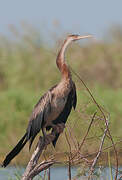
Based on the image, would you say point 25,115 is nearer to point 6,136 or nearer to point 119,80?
point 6,136

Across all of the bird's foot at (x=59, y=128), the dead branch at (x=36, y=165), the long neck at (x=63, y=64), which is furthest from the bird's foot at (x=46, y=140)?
the long neck at (x=63, y=64)

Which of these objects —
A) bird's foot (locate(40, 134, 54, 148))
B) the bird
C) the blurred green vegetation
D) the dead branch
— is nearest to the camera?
the dead branch

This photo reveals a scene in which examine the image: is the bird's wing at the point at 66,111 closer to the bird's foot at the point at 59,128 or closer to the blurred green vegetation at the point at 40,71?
the bird's foot at the point at 59,128

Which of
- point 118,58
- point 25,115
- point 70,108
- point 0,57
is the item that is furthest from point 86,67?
point 70,108

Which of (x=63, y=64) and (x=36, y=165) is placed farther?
(x=63, y=64)

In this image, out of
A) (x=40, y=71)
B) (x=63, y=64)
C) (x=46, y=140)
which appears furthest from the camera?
(x=40, y=71)

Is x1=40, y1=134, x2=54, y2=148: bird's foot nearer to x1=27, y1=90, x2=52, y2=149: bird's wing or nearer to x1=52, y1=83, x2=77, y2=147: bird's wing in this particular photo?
x1=27, y1=90, x2=52, y2=149: bird's wing

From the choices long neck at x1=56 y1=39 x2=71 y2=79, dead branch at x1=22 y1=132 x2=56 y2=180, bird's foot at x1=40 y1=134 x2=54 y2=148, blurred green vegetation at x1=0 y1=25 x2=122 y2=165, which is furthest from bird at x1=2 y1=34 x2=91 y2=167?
blurred green vegetation at x1=0 y1=25 x2=122 y2=165

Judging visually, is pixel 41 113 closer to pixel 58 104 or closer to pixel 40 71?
pixel 58 104

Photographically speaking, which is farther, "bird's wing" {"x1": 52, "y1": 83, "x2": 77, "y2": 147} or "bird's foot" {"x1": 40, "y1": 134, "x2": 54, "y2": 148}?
"bird's wing" {"x1": 52, "y1": 83, "x2": 77, "y2": 147}

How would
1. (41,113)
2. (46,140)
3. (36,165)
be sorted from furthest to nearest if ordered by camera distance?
(41,113) → (46,140) → (36,165)

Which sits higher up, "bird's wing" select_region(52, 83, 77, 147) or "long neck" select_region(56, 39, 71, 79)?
"long neck" select_region(56, 39, 71, 79)

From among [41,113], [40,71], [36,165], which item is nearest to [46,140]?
[36,165]

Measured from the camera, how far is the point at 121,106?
1267cm
